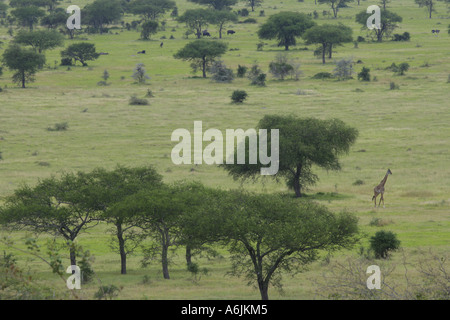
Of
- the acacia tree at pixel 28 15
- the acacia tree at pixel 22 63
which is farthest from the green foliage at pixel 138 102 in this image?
the acacia tree at pixel 28 15

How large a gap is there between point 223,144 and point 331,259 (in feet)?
105

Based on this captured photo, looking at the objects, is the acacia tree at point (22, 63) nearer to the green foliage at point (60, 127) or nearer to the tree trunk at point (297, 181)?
the green foliage at point (60, 127)

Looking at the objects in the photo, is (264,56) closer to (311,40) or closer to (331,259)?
(311,40)

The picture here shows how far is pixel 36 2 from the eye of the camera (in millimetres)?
182375

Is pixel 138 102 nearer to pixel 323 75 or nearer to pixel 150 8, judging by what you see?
pixel 323 75

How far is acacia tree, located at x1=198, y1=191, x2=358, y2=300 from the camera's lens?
82.7ft

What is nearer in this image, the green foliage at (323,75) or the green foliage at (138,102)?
the green foliage at (138,102)

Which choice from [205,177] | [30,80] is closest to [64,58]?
[30,80]

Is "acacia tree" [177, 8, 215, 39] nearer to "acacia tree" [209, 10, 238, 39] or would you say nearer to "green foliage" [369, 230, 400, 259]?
"acacia tree" [209, 10, 238, 39]

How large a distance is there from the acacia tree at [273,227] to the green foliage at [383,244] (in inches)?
227

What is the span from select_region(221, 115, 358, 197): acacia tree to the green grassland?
1390 millimetres

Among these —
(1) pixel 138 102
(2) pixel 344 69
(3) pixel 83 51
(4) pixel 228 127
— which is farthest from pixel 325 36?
(4) pixel 228 127

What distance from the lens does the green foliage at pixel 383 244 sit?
32750 mm

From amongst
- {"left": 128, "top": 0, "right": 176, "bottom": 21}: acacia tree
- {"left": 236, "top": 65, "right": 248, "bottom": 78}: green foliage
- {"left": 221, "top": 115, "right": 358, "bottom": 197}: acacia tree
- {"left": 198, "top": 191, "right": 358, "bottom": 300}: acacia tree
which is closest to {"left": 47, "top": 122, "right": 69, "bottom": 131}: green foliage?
{"left": 221, "top": 115, "right": 358, "bottom": 197}: acacia tree
